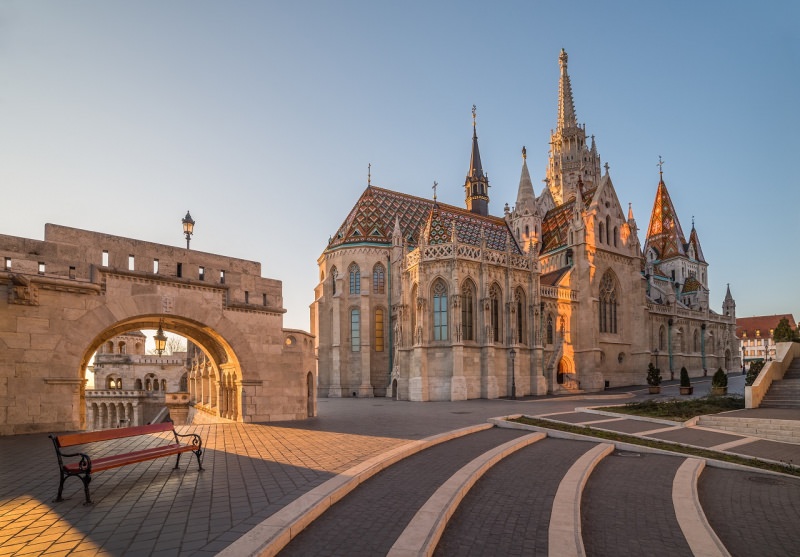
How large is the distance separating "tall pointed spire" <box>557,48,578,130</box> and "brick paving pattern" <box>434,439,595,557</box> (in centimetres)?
6371

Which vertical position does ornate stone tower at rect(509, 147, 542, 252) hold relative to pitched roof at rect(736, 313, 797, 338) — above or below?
above

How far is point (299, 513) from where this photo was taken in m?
6.17

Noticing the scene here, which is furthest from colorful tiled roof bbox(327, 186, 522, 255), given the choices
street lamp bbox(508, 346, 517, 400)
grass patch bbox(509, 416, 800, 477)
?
grass patch bbox(509, 416, 800, 477)

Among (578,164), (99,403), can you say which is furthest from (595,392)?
(99,403)

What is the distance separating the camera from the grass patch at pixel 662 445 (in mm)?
10594

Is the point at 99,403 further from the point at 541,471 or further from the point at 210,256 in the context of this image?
the point at 541,471

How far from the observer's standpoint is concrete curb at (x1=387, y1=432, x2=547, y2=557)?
5.45 metres

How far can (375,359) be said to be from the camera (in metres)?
38.6

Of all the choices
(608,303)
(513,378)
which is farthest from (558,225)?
(513,378)

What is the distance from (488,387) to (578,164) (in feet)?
146

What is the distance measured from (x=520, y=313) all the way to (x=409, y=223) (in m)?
13.4

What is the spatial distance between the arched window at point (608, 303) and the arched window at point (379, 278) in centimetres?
1799

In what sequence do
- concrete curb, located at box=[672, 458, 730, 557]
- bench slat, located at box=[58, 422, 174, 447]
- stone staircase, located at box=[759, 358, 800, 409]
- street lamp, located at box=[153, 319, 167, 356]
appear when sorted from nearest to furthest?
concrete curb, located at box=[672, 458, 730, 557], bench slat, located at box=[58, 422, 174, 447], street lamp, located at box=[153, 319, 167, 356], stone staircase, located at box=[759, 358, 800, 409]

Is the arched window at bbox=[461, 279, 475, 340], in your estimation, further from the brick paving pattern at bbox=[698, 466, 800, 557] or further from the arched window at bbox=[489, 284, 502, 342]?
the brick paving pattern at bbox=[698, 466, 800, 557]
